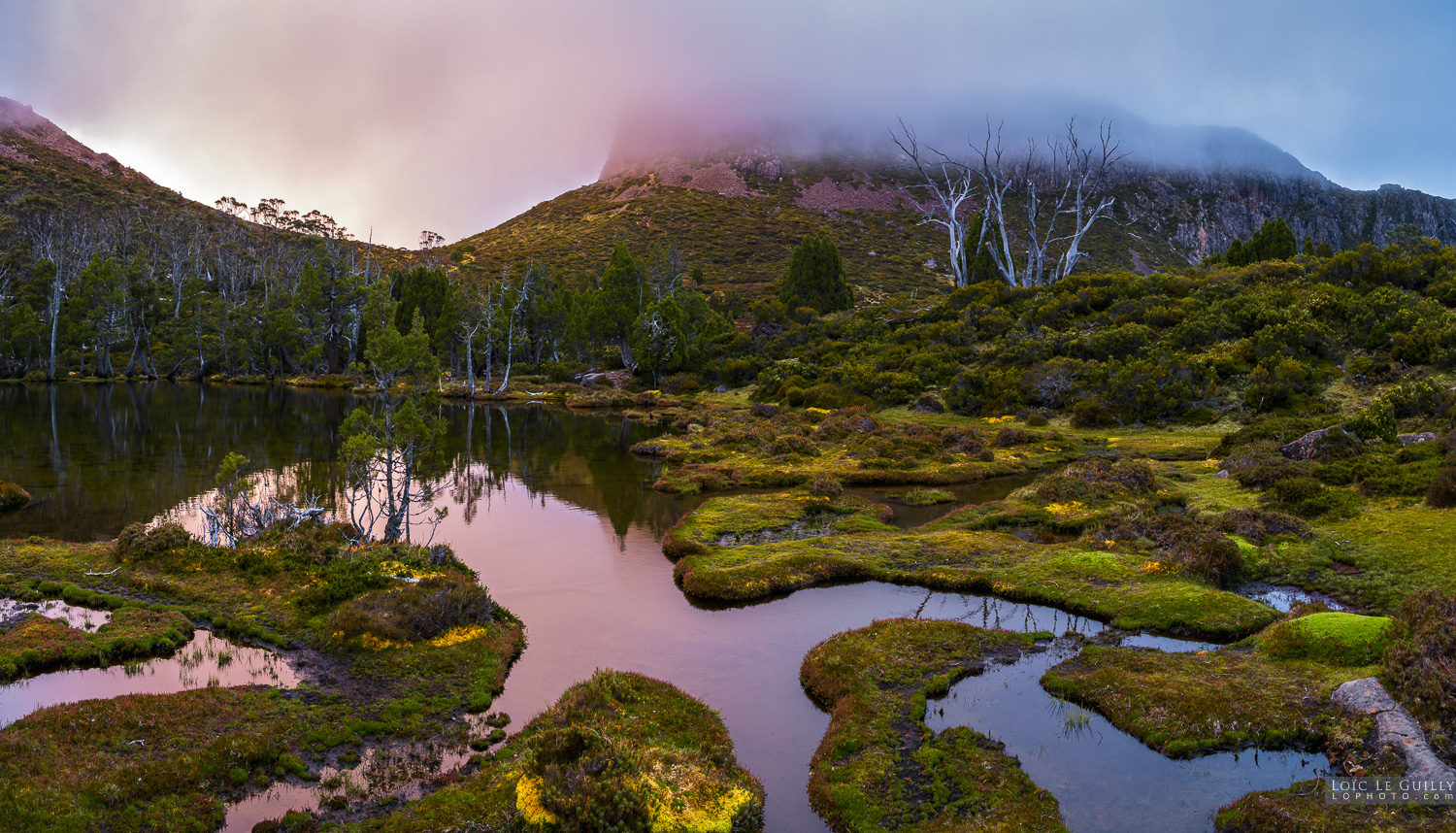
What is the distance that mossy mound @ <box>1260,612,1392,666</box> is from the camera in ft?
44.7

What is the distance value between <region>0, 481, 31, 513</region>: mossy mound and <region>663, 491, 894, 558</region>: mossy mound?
75.3 feet

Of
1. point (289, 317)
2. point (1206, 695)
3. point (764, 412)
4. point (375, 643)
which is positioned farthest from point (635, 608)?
point (289, 317)

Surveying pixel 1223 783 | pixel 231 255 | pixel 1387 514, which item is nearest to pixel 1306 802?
pixel 1223 783

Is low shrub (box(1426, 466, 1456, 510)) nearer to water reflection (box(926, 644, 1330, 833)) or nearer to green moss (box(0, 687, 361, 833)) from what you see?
water reflection (box(926, 644, 1330, 833))

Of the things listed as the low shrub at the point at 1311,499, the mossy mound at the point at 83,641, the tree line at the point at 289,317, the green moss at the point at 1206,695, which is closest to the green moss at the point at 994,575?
the green moss at the point at 1206,695

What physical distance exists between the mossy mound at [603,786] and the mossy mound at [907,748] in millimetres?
1480

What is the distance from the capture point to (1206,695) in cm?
1300

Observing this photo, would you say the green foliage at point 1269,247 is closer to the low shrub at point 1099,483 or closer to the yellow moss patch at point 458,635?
the low shrub at point 1099,483

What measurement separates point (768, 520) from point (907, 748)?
15870 millimetres

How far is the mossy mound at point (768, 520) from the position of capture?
2542cm

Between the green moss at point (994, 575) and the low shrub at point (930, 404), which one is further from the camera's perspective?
the low shrub at point (930, 404)

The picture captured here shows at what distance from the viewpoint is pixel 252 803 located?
10477 millimetres

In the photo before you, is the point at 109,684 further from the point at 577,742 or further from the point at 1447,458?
the point at 1447,458

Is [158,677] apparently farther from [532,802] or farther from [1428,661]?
[1428,661]
